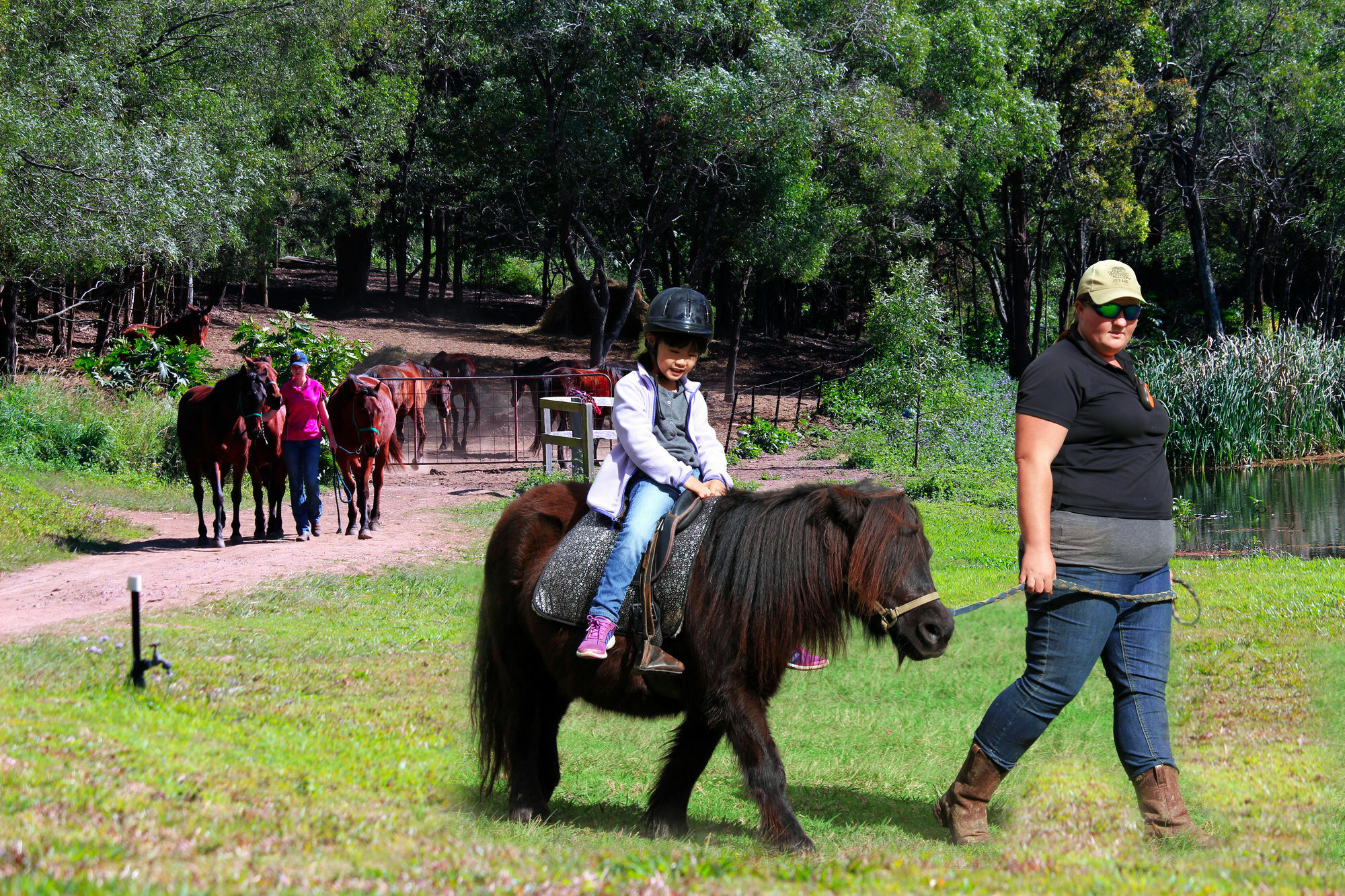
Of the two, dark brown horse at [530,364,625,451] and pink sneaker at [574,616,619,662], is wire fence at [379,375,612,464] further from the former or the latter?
pink sneaker at [574,616,619,662]

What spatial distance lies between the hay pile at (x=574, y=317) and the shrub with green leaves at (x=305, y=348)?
1987cm

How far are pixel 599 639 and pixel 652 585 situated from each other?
0.31 metres

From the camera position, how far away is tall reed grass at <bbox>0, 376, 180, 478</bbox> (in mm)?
16875

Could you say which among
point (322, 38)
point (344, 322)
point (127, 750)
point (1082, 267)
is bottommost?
point (127, 750)

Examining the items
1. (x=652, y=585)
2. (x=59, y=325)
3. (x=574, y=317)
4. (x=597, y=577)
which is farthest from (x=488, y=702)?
(x=574, y=317)

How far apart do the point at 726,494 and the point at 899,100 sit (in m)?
22.9

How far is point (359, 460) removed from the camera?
1341cm

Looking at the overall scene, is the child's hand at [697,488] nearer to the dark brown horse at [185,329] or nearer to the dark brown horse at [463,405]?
the dark brown horse at [463,405]

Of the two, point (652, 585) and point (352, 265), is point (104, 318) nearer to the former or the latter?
point (352, 265)

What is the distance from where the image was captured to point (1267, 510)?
1662 centimetres

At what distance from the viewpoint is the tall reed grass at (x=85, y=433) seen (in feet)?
55.4

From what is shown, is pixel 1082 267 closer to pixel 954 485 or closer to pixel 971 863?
pixel 954 485

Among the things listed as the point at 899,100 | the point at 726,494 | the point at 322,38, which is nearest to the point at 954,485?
the point at 899,100

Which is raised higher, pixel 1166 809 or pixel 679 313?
pixel 679 313
